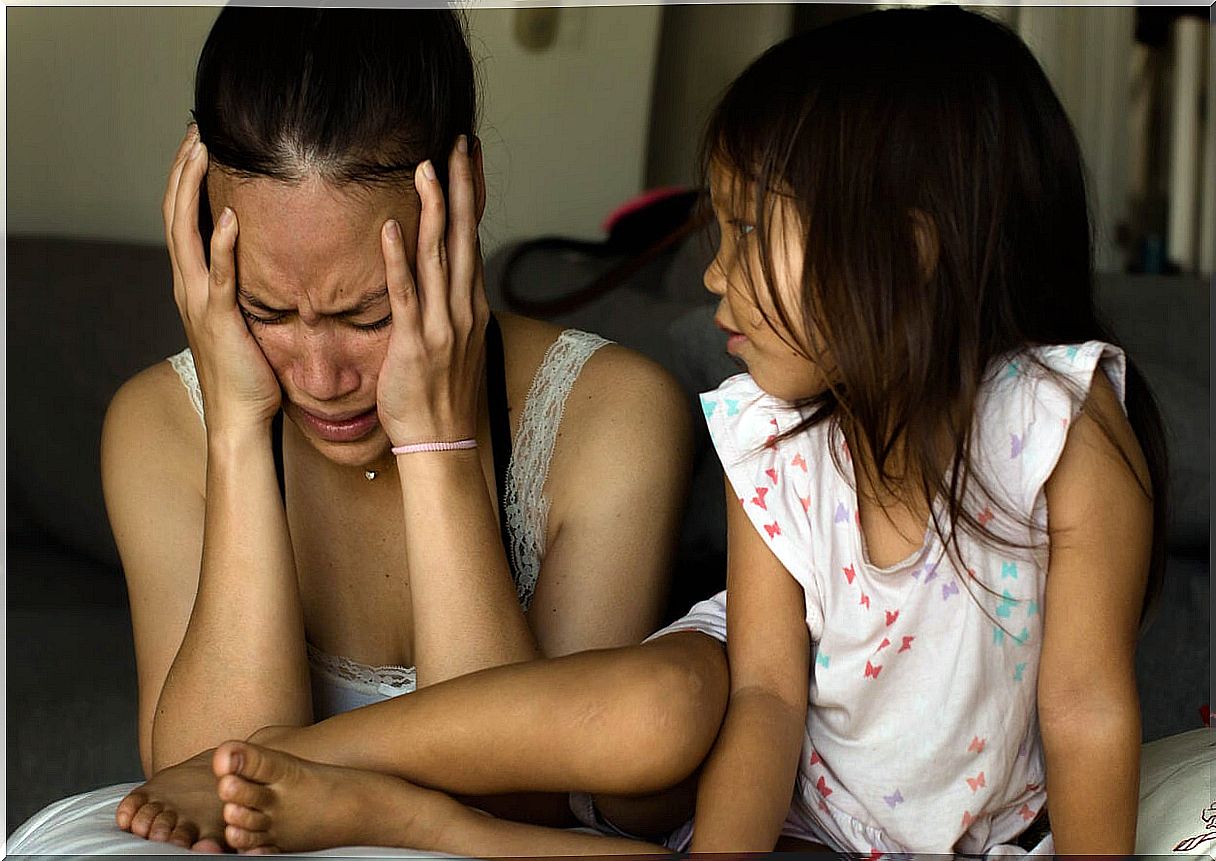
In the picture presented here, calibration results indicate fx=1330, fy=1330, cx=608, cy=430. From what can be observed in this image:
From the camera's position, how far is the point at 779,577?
1014 millimetres

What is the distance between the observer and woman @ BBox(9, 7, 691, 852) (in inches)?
39.0

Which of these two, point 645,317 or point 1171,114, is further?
point 1171,114

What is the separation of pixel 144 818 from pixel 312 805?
10cm

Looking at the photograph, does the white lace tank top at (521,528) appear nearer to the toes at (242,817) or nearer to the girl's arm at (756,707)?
the girl's arm at (756,707)

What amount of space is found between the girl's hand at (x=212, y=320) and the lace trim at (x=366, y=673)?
0.23m

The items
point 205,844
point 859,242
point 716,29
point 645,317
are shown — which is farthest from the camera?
point 716,29

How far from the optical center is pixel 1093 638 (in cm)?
90

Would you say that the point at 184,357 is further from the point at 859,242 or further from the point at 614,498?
the point at 859,242

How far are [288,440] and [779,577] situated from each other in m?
0.49

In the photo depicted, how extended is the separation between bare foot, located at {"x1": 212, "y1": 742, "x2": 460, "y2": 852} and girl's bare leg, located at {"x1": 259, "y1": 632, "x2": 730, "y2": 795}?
0.09 ft

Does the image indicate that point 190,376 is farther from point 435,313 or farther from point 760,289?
point 760,289

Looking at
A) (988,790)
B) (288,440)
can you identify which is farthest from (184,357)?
→ (988,790)

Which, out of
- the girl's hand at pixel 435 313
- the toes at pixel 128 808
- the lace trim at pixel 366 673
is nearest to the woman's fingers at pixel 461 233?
the girl's hand at pixel 435 313

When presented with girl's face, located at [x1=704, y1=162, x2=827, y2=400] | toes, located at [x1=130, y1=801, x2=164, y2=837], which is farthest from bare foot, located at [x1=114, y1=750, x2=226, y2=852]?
girl's face, located at [x1=704, y1=162, x2=827, y2=400]
